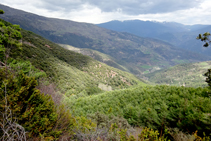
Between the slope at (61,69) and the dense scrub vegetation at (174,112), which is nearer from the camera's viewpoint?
the dense scrub vegetation at (174,112)

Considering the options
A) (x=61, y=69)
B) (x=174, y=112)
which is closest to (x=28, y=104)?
(x=174, y=112)

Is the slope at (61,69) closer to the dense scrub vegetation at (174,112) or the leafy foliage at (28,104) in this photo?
the dense scrub vegetation at (174,112)

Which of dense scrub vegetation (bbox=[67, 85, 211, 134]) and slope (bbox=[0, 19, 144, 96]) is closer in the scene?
dense scrub vegetation (bbox=[67, 85, 211, 134])

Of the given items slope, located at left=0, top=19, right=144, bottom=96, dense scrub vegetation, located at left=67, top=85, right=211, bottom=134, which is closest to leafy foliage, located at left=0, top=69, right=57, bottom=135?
dense scrub vegetation, located at left=67, top=85, right=211, bottom=134

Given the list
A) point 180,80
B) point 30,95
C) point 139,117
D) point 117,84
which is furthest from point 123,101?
point 180,80

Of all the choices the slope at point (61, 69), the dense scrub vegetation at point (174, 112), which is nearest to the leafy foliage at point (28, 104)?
the dense scrub vegetation at point (174, 112)

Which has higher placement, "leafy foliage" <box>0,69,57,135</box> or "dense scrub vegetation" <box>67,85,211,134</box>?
"leafy foliage" <box>0,69,57,135</box>

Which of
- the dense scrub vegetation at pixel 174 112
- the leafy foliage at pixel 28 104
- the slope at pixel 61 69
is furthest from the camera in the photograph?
the slope at pixel 61 69

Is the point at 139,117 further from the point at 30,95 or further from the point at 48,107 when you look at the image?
the point at 30,95

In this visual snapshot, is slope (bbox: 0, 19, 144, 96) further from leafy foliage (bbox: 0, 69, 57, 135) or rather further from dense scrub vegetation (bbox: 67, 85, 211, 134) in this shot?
leafy foliage (bbox: 0, 69, 57, 135)

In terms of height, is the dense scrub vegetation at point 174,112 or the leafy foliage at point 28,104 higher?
the leafy foliage at point 28,104

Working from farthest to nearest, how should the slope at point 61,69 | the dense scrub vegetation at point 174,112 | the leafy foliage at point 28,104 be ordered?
the slope at point 61,69 → the dense scrub vegetation at point 174,112 → the leafy foliage at point 28,104

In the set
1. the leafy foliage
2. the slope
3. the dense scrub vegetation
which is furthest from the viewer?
the slope

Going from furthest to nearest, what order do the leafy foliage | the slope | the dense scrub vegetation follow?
the slope, the dense scrub vegetation, the leafy foliage
